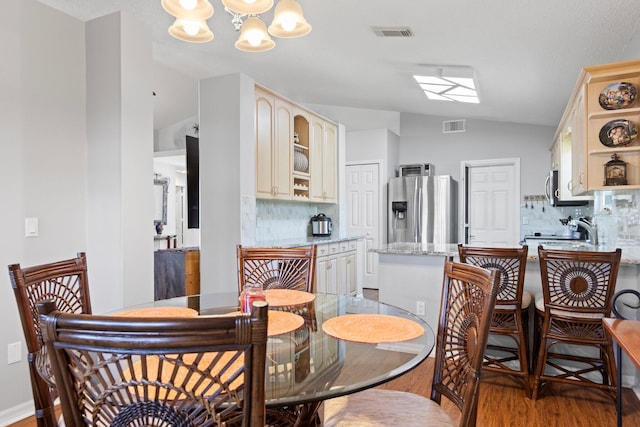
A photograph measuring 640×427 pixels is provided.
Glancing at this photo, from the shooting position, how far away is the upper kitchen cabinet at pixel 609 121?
2.49 meters

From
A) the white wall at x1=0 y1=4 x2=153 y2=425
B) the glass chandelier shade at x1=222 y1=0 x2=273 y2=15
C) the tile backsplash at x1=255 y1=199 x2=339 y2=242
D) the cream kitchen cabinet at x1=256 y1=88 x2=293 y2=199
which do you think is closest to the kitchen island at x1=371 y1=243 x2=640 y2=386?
the cream kitchen cabinet at x1=256 y1=88 x2=293 y2=199

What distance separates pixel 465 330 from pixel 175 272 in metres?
3.64

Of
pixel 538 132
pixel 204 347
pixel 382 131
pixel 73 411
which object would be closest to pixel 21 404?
pixel 73 411

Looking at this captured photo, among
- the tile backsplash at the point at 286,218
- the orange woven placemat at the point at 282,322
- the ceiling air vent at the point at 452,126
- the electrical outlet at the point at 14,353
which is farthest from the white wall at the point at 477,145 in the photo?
the electrical outlet at the point at 14,353

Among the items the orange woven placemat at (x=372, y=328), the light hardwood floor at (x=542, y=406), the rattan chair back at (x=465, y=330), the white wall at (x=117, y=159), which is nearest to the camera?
the rattan chair back at (x=465, y=330)

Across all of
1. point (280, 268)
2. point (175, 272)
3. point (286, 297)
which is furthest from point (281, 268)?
point (175, 272)

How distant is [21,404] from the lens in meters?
2.38

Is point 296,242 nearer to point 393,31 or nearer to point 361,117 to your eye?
point 393,31

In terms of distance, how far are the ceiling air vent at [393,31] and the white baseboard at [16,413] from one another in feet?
11.0

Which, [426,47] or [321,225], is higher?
[426,47]

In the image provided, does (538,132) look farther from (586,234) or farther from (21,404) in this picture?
(21,404)

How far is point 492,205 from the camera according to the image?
6.08 meters

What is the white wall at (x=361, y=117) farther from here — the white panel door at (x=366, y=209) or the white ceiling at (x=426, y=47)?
the white ceiling at (x=426, y=47)

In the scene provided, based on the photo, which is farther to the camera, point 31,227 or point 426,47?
point 426,47
